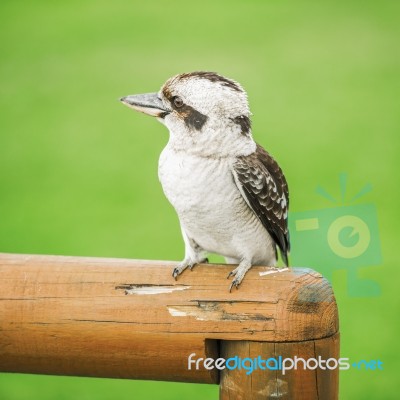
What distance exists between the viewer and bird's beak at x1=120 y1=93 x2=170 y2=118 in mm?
2553

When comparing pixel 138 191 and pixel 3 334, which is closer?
pixel 3 334

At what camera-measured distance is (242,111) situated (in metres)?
2.59

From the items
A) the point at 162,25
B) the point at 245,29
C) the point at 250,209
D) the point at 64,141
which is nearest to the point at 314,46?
the point at 245,29

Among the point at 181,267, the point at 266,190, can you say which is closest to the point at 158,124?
the point at 266,190

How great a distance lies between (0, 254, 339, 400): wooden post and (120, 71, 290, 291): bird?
150 millimetres

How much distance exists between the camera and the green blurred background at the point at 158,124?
18.9 ft

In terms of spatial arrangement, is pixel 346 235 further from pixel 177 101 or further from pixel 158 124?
pixel 158 124

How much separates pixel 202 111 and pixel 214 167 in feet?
0.62

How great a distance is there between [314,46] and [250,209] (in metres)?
9.43

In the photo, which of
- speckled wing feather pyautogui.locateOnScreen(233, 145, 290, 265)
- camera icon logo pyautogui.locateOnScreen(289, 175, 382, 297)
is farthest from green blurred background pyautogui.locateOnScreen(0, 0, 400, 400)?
camera icon logo pyautogui.locateOnScreen(289, 175, 382, 297)

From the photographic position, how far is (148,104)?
2.59m

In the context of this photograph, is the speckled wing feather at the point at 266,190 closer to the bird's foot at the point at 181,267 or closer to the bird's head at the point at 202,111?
the bird's head at the point at 202,111

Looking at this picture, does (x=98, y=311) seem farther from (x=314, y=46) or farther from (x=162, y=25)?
(x=162, y=25)

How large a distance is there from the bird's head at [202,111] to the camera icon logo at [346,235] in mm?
376
